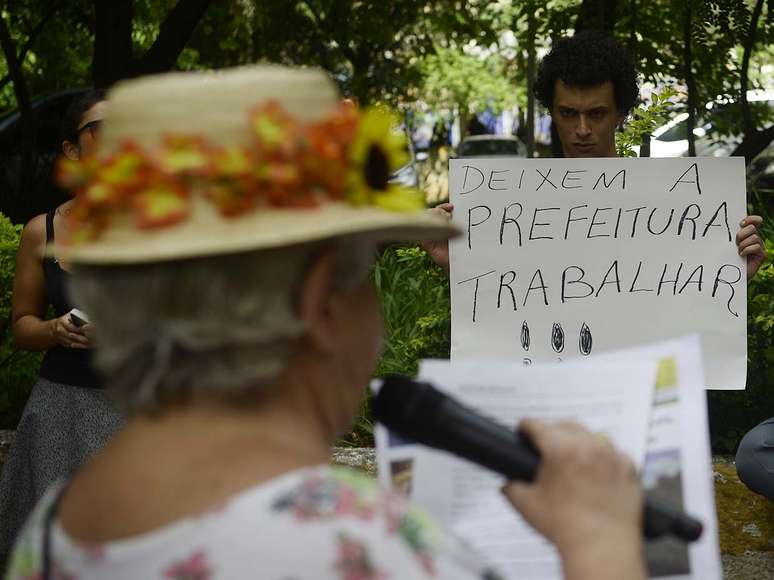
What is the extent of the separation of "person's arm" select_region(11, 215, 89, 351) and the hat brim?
221 cm

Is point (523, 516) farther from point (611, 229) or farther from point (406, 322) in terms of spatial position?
point (406, 322)

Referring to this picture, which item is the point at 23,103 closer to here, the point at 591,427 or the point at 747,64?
the point at 747,64

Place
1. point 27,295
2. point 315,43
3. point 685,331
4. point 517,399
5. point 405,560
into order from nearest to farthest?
1. point 405,560
2. point 517,399
3. point 685,331
4. point 27,295
5. point 315,43

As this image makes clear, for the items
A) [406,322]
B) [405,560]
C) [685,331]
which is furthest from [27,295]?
[405,560]

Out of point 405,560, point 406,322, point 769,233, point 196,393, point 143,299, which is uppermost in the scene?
point 143,299

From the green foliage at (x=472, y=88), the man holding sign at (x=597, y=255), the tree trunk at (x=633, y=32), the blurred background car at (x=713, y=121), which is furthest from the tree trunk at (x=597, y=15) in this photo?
the green foliage at (x=472, y=88)

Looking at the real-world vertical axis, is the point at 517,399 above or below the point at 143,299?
below

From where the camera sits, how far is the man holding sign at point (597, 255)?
3.15 metres

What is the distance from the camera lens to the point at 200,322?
4.49 ft

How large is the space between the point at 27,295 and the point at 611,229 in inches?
68.0

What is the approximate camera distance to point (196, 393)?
4.59ft

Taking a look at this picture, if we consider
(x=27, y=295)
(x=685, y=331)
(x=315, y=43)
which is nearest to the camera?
(x=685, y=331)

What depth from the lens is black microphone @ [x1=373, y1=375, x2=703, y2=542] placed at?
154 cm

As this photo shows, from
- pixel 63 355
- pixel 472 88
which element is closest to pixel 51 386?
pixel 63 355
